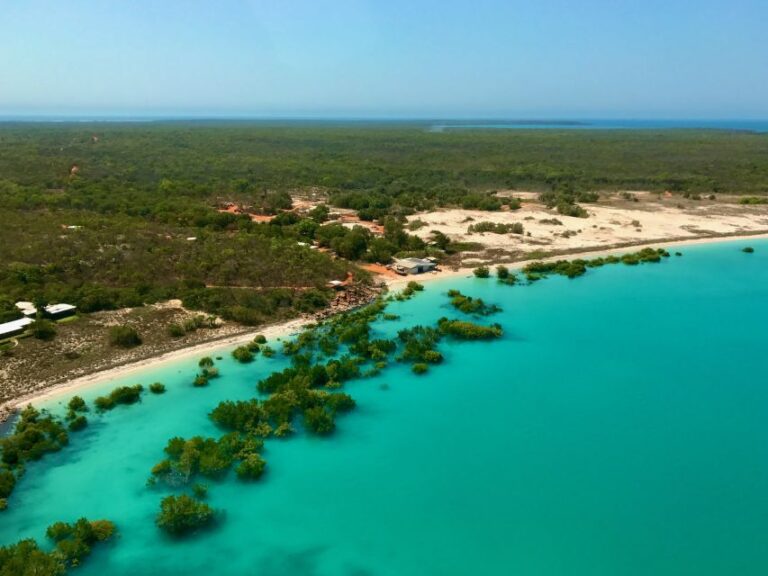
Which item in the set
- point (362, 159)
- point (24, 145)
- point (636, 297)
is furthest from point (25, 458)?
point (24, 145)

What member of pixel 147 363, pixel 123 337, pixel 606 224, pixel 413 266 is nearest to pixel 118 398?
pixel 147 363

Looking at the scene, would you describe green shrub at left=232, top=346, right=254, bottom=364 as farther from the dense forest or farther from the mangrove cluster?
the mangrove cluster

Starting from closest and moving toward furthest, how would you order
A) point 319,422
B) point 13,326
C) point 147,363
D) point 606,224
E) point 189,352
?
point 319,422
point 147,363
point 13,326
point 189,352
point 606,224

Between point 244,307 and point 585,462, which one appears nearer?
point 585,462

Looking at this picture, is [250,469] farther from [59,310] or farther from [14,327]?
[59,310]

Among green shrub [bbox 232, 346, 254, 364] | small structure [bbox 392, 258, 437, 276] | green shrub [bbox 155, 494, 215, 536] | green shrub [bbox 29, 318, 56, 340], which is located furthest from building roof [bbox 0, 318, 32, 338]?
small structure [bbox 392, 258, 437, 276]

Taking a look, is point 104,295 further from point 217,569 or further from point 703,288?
point 703,288
